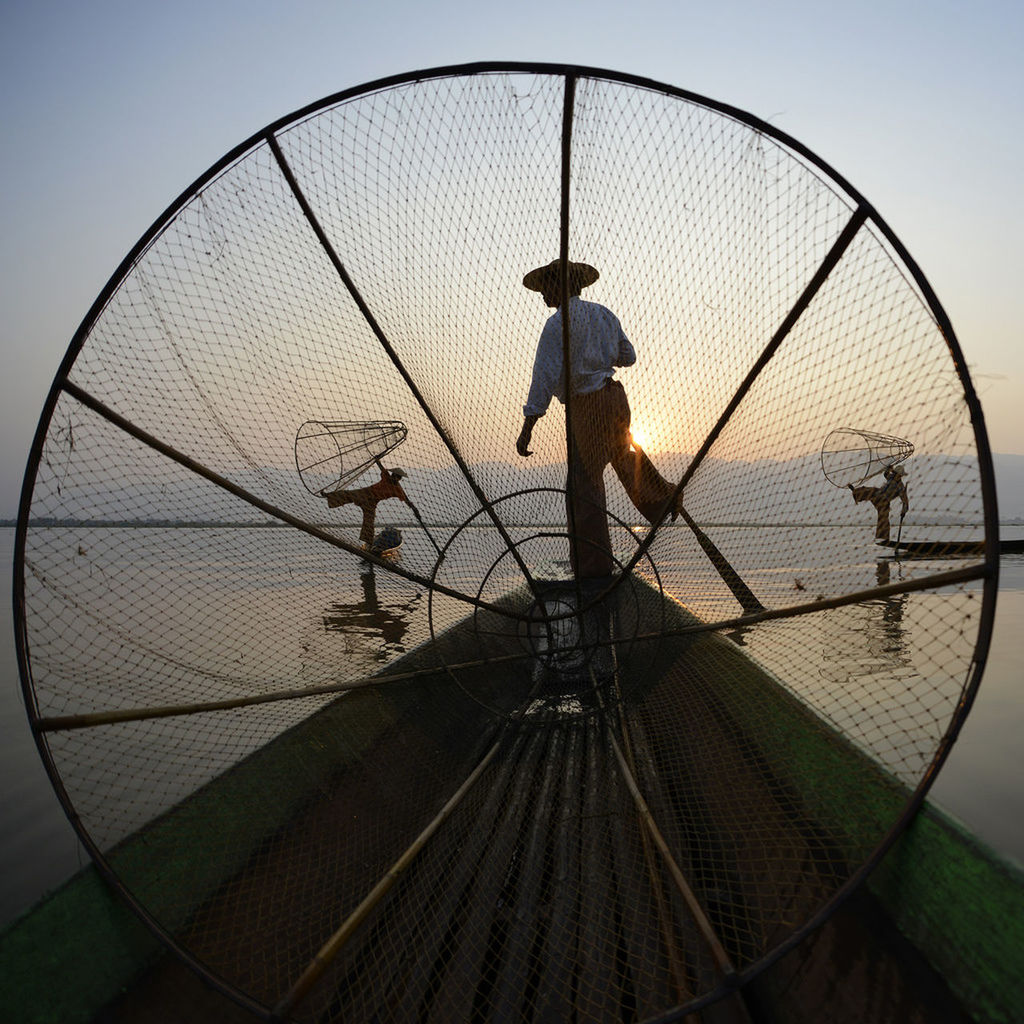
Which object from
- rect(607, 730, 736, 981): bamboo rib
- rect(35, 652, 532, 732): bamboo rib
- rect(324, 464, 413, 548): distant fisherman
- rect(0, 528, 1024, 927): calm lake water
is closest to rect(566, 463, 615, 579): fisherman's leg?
rect(0, 528, 1024, 927): calm lake water

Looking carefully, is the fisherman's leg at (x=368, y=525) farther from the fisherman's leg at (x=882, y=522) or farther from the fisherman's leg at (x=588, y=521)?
the fisherman's leg at (x=882, y=522)

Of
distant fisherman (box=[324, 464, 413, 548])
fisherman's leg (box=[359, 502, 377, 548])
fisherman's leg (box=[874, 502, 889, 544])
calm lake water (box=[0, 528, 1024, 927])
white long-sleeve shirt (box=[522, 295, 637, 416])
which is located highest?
white long-sleeve shirt (box=[522, 295, 637, 416])

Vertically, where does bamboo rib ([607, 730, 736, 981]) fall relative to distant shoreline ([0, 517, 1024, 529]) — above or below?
below

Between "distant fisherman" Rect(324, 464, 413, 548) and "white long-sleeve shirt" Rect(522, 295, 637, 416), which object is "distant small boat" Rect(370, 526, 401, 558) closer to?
"distant fisherman" Rect(324, 464, 413, 548)

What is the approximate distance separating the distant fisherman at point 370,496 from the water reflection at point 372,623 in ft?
1.31

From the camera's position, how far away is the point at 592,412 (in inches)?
123

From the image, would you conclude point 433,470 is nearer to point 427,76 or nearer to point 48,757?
point 427,76

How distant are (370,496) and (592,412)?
1366 millimetres

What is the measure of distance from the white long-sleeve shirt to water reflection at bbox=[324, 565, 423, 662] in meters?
1.43

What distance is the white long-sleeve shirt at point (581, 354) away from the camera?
2.93 metres

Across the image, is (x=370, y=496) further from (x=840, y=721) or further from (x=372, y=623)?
(x=840, y=721)

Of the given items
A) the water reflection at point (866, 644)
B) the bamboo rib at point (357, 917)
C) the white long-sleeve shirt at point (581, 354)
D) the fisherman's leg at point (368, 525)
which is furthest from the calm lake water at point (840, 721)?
the white long-sleeve shirt at point (581, 354)

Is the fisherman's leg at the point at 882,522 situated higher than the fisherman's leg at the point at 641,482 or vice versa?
the fisherman's leg at the point at 641,482

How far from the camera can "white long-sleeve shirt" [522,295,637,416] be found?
9.60 ft
